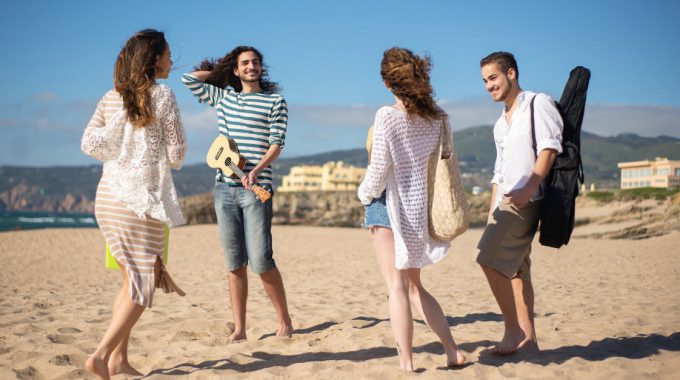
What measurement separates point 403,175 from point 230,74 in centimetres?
210

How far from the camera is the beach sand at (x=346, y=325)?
3.93 meters

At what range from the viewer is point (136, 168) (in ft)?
11.3

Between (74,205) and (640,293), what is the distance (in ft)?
600

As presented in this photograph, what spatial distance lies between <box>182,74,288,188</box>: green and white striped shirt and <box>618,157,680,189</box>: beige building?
19.1 m

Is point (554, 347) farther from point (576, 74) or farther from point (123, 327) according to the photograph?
point (123, 327)

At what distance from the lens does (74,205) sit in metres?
173

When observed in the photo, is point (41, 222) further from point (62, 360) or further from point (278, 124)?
point (278, 124)

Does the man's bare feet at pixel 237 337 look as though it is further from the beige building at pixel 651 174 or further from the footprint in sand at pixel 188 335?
the beige building at pixel 651 174

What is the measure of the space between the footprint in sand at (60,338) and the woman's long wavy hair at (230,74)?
232 cm

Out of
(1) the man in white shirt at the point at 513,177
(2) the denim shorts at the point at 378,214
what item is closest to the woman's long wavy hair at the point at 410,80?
(2) the denim shorts at the point at 378,214

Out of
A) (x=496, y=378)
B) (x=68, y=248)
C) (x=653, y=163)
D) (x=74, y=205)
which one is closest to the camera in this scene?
(x=496, y=378)

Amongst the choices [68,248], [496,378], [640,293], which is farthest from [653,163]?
[496,378]

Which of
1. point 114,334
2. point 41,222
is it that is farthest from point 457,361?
point 41,222

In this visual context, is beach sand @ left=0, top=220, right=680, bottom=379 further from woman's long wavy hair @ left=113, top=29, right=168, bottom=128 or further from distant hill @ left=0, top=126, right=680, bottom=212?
distant hill @ left=0, top=126, right=680, bottom=212
